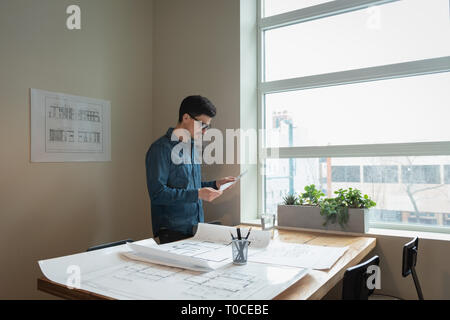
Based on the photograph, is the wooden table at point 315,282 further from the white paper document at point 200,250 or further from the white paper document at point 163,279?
the white paper document at point 200,250

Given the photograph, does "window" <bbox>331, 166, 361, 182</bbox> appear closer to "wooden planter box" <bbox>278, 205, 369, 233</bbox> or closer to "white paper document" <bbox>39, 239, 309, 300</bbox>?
"wooden planter box" <bbox>278, 205, 369, 233</bbox>

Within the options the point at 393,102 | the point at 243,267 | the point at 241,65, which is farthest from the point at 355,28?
the point at 243,267

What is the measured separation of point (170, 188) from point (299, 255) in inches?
32.8

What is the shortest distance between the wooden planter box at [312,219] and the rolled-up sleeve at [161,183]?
2.22ft

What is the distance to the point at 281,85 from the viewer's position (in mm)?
2727

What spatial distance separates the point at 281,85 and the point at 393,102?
79 centimetres

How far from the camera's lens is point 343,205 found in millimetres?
2211

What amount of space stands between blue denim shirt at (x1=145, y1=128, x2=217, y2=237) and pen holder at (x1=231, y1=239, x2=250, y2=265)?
0.68 m

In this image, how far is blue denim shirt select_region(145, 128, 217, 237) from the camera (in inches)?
79.2

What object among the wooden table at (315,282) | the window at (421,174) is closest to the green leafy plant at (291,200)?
the wooden table at (315,282)

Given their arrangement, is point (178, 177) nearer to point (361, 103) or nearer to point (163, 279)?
point (163, 279)

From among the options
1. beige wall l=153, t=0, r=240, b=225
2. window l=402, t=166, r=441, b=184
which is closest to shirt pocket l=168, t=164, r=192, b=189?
beige wall l=153, t=0, r=240, b=225

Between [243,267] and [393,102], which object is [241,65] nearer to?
[393,102]

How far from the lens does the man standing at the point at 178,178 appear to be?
2021 mm
